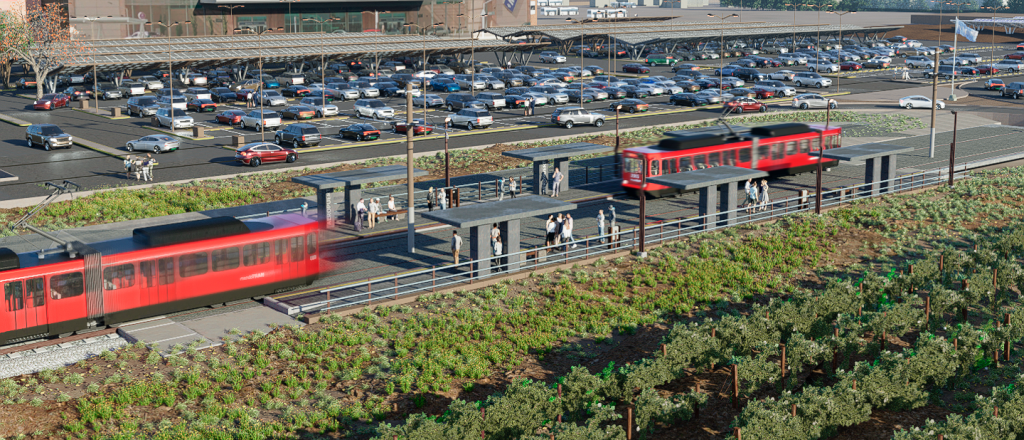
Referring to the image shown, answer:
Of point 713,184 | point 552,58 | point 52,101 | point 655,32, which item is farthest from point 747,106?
point 52,101

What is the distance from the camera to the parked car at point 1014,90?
9050 cm

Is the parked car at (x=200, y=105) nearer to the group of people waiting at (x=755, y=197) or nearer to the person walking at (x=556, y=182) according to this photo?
the person walking at (x=556, y=182)

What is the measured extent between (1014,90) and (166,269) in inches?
3391

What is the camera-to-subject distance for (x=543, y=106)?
3324 inches

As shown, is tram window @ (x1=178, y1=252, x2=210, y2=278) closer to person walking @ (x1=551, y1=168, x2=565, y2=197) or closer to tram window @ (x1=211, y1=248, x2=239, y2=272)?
tram window @ (x1=211, y1=248, x2=239, y2=272)

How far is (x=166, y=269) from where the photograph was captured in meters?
28.3

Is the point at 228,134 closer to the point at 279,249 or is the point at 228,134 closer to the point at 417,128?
the point at 417,128

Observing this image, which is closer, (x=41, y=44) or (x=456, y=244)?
(x=456, y=244)

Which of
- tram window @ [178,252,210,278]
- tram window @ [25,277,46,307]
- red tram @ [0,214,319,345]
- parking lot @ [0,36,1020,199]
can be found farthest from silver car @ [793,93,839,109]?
tram window @ [25,277,46,307]

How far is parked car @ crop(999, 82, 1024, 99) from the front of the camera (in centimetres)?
9050

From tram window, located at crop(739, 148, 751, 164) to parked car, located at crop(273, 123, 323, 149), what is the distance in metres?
27.5

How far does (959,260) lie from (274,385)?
82.4ft

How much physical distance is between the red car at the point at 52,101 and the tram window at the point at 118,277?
6076 centimetres

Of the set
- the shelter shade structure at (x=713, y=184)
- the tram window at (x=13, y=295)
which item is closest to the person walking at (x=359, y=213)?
the shelter shade structure at (x=713, y=184)
